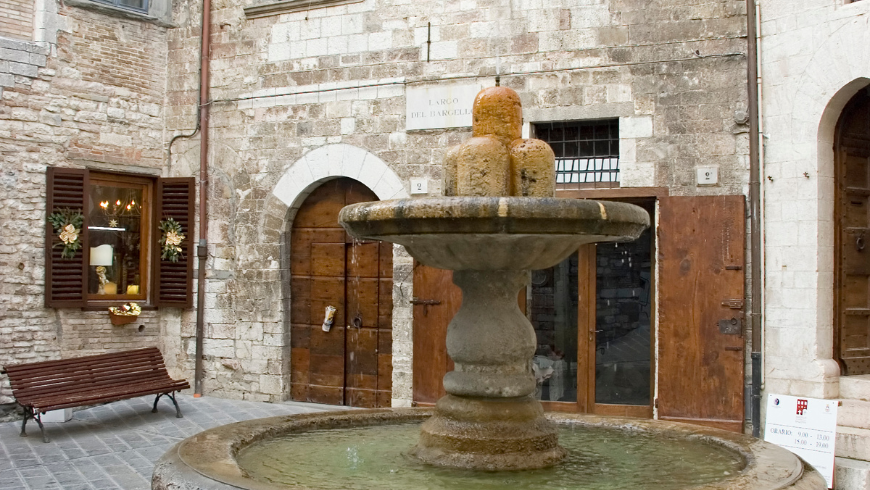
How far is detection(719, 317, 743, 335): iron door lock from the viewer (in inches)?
300

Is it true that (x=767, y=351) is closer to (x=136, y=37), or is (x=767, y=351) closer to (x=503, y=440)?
(x=503, y=440)

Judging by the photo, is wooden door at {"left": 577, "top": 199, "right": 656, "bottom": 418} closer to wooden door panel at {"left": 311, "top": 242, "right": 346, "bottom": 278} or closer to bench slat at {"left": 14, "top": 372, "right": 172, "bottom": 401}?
wooden door panel at {"left": 311, "top": 242, "right": 346, "bottom": 278}

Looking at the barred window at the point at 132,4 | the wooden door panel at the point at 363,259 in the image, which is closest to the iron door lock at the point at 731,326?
→ the wooden door panel at the point at 363,259

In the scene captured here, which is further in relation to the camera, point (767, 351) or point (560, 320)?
point (560, 320)

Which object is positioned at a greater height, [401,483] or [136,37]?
[136,37]

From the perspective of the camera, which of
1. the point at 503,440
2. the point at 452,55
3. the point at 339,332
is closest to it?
the point at 503,440

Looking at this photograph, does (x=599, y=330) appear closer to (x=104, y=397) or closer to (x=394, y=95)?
Answer: (x=394, y=95)

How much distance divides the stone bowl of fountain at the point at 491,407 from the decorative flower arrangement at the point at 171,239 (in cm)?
570

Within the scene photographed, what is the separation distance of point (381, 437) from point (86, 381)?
4.34 meters

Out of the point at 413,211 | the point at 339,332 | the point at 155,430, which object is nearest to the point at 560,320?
the point at 339,332

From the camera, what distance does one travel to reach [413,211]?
3.68m

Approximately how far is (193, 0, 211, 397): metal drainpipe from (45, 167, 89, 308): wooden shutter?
3.94ft

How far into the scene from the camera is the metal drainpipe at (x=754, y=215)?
7.54 meters

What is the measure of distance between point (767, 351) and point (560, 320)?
6.04 ft
